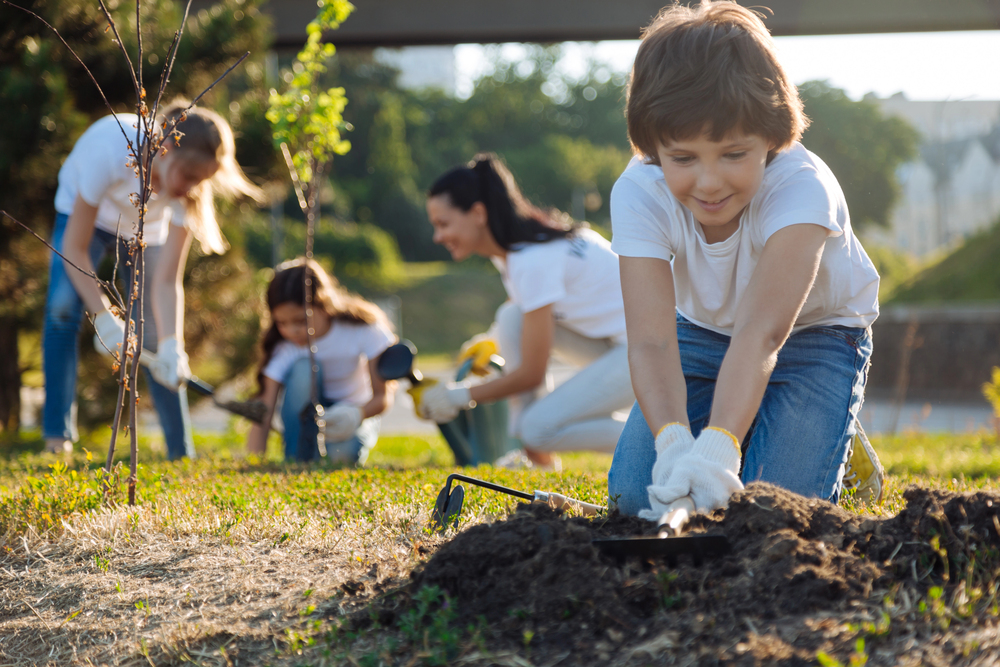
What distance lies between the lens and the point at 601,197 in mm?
42719

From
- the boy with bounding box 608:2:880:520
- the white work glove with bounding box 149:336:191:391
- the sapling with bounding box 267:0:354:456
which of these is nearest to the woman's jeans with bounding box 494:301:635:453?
the sapling with bounding box 267:0:354:456

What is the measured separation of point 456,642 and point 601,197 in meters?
42.4

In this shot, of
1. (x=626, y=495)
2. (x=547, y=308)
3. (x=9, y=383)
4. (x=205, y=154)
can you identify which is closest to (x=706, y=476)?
(x=626, y=495)

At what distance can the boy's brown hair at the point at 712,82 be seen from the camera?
1.98 metres

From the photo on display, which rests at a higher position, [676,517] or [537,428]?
[676,517]

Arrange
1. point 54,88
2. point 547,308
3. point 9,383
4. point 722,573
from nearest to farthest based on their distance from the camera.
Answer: point 722,573 < point 547,308 < point 54,88 < point 9,383

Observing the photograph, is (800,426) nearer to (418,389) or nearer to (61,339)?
(418,389)

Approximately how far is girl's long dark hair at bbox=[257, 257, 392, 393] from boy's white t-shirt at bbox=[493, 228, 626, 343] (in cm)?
100

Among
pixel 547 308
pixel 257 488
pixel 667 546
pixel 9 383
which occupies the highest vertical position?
pixel 547 308

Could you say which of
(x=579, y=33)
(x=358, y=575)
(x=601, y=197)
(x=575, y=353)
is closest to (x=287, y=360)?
(x=575, y=353)

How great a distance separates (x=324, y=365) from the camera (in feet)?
16.6

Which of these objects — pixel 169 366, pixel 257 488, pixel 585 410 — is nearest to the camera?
pixel 257 488

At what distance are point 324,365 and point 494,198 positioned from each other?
62.0 inches

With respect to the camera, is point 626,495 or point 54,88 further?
point 54,88
